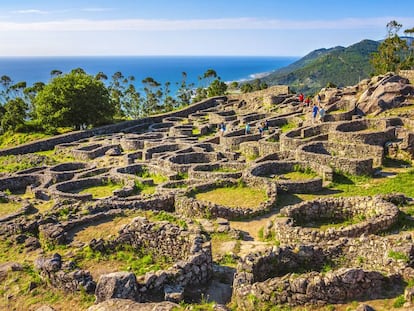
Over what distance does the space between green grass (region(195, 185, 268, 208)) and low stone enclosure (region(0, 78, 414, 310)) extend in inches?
12.3

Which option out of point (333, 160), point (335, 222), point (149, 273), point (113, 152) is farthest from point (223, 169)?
point (149, 273)

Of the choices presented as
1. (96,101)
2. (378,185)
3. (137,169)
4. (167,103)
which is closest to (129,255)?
(378,185)

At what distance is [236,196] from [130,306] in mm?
12388

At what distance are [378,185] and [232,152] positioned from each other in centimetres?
1215

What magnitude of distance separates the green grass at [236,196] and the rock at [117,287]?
9.79 meters

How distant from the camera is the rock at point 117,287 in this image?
407 inches

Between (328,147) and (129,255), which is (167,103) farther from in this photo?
(129,255)

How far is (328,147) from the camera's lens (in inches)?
1081

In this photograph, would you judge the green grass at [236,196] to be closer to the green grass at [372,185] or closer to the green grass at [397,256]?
the green grass at [372,185]

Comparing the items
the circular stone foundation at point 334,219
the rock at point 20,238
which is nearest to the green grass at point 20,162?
the rock at point 20,238

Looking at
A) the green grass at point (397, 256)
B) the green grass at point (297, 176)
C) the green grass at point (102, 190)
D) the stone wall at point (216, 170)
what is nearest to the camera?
the green grass at point (397, 256)

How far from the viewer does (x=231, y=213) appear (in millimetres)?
18438

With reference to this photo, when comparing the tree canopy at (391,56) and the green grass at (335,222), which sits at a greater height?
the tree canopy at (391,56)

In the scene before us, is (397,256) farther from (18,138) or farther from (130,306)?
(18,138)
